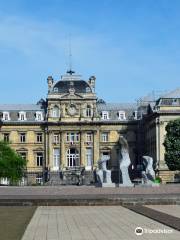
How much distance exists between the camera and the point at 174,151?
86688mm

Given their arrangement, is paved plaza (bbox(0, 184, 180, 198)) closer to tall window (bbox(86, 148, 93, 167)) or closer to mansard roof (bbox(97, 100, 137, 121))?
tall window (bbox(86, 148, 93, 167))

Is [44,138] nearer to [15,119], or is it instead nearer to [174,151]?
[15,119]

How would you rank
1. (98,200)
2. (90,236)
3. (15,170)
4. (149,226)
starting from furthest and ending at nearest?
(15,170)
(98,200)
(149,226)
(90,236)

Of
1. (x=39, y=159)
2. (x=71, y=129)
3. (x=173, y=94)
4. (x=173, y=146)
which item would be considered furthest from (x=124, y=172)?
(x=39, y=159)

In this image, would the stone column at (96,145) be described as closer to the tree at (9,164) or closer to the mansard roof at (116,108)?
the mansard roof at (116,108)

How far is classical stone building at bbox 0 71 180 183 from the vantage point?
4929 inches

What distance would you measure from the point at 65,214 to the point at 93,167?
91.9 meters

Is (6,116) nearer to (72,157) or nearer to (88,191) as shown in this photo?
(72,157)

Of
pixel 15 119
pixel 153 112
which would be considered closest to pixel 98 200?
pixel 153 112

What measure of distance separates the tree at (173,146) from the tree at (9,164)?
22660 millimetres

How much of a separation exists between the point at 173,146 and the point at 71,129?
41962mm

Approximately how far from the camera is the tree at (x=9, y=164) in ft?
310

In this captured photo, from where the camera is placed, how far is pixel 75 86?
12512 centimetres

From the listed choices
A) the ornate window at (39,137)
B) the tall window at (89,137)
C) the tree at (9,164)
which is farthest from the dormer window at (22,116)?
the tree at (9,164)
